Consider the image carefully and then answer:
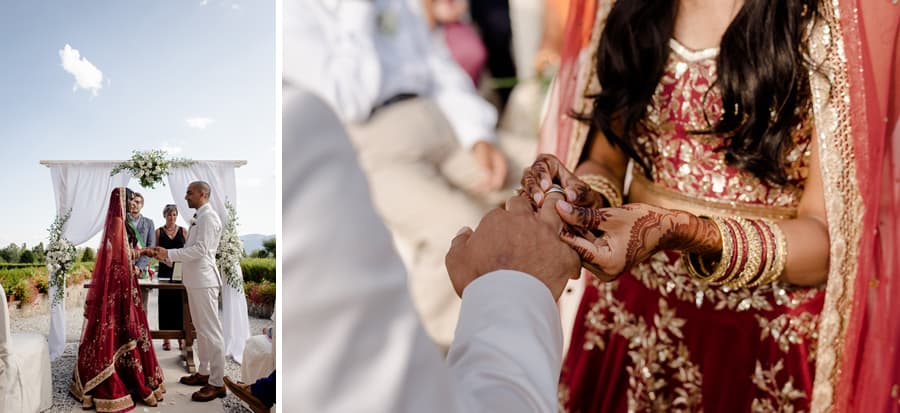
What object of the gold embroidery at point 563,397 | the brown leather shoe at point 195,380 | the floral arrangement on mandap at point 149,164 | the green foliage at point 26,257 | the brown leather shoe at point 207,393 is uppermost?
the floral arrangement on mandap at point 149,164

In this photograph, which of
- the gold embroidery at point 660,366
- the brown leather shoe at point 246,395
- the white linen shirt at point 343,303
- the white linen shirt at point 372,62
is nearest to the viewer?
the white linen shirt at point 343,303

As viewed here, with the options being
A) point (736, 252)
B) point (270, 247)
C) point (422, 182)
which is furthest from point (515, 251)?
point (270, 247)

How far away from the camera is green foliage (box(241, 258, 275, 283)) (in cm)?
166

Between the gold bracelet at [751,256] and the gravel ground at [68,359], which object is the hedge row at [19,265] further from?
the gold bracelet at [751,256]

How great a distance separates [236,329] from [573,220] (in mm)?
1218

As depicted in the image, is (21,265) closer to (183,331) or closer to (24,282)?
(24,282)

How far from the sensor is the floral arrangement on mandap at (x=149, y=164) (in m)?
1.71

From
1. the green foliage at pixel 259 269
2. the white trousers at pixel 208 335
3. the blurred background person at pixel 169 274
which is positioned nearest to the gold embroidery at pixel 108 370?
the blurred background person at pixel 169 274

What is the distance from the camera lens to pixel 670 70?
93 cm

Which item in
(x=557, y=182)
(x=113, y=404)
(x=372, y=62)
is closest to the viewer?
(x=557, y=182)

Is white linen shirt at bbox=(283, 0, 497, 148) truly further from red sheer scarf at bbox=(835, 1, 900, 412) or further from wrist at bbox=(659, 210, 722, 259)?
red sheer scarf at bbox=(835, 1, 900, 412)

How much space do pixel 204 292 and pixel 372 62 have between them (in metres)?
0.86

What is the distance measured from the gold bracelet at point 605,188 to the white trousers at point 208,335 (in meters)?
1.17

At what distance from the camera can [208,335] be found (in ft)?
5.82
